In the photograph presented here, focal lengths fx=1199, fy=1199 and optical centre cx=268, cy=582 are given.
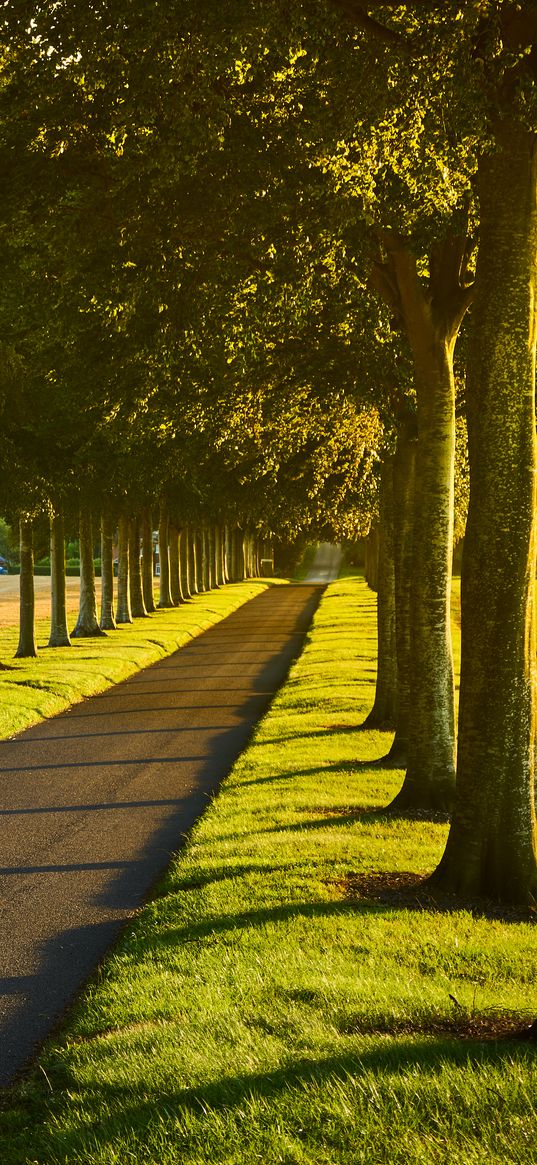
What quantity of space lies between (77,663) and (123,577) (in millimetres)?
15995

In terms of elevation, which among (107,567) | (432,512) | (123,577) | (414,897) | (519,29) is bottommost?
(414,897)

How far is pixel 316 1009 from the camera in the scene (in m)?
6.54

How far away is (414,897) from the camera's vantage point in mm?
9375

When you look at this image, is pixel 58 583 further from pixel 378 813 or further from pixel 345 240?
pixel 345 240

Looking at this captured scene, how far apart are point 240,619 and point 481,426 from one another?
44.2 metres

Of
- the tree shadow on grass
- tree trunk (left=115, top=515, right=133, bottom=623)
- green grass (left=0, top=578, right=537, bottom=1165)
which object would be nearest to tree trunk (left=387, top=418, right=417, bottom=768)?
green grass (left=0, top=578, right=537, bottom=1165)

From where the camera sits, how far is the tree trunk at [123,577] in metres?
43.6

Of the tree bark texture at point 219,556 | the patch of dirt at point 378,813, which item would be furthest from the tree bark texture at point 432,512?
the tree bark texture at point 219,556

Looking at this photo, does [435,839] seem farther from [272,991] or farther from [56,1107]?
[56,1107]

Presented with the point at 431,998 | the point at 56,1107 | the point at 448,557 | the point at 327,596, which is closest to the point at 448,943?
the point at 431,998

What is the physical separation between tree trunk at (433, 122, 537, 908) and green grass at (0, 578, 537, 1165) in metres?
0.89

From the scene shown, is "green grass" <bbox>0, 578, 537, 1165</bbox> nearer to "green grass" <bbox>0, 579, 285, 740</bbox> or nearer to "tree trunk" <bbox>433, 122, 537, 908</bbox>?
"tree trunk" <bbox>433, 122, 537, 908</bbox>

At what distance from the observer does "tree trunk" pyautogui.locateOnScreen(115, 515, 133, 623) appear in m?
43.6

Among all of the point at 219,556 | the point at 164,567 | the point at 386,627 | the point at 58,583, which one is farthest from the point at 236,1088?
the point at 219,556
